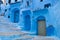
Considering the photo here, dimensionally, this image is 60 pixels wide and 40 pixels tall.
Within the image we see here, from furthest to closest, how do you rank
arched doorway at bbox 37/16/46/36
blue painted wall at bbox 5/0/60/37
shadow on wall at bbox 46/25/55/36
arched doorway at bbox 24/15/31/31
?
arched doorway at bbox 24/15/31/31 → arched doorway at bbox 37/16/46/36 → shadow on wall at bbox 46/25/55/36 → blue painted wall at bbox 5/0/60/37

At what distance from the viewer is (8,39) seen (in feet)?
43.2

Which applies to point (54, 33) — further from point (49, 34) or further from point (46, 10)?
point (46, 10)

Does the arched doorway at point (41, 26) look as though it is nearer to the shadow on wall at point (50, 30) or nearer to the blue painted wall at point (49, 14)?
the blue painted wall at point (49, 14)

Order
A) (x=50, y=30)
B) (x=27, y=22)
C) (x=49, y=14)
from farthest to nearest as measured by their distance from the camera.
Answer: (x=27, y=22) → (x=49, y=14) → (x=50, y=30)

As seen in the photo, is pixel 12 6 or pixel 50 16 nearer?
pixel 50 16

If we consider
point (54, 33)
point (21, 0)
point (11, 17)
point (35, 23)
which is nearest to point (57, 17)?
point (54, 33)

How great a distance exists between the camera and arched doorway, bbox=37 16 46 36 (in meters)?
17.8

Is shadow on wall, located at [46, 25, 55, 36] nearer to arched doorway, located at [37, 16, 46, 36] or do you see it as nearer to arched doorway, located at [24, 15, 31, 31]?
arched doorway, located at [37, 16, 46, 36]

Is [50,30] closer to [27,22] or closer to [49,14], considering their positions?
[49,14]

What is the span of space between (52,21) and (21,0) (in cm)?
1202

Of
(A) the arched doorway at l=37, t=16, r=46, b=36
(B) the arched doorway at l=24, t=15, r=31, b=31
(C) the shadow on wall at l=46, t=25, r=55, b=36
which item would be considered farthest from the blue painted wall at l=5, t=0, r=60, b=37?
(B) the arched doorway at l=24, t=15, r=31, b=31

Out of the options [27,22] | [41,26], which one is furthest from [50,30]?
[27,22]

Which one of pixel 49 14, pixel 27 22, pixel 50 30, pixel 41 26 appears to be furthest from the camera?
pixel 27 22

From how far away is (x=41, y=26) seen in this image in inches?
715
